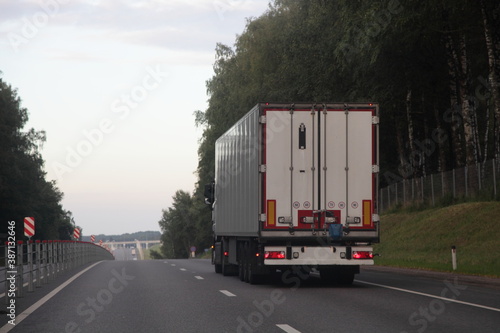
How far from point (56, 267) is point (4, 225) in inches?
2085

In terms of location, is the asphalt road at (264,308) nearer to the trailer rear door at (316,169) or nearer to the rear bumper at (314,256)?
the rear bumper at (314,256)

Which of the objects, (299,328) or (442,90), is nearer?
(299,328)

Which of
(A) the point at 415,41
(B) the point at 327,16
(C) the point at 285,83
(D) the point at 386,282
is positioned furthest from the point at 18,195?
(D) the point at 386,282

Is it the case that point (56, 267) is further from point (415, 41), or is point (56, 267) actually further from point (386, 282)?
point (415, 41)

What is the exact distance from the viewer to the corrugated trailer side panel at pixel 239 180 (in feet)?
58.2

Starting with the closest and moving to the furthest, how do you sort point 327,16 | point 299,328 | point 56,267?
1. point 299,328
2. point 56,267
3. point 327,16

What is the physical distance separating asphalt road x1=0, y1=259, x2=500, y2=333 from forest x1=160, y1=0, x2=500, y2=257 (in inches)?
526

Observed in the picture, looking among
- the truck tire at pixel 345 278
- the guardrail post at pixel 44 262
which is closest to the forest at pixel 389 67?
the truck tire at pixel 345 278

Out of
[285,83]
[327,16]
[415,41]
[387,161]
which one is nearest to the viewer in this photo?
[415,41]

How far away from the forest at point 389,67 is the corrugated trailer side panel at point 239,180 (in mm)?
9166

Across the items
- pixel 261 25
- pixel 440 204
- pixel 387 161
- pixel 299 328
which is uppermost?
pixel 261 25

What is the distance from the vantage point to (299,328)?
415 inches

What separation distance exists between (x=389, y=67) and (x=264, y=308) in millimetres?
24768

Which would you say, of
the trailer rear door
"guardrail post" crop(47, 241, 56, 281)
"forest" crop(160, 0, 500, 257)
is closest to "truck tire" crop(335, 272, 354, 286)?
the trailer rear door
